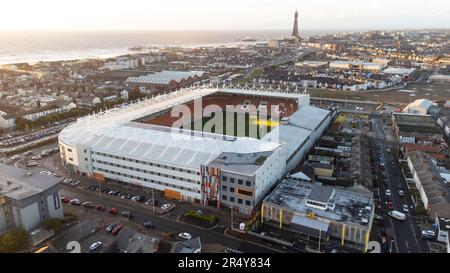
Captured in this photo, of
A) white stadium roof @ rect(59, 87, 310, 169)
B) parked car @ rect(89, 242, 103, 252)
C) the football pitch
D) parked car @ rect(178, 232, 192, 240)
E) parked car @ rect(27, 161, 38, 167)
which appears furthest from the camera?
the football pitch

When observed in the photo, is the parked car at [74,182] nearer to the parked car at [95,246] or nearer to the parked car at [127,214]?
the parked car at [127,214]

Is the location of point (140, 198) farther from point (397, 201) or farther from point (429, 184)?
point (429, 184)

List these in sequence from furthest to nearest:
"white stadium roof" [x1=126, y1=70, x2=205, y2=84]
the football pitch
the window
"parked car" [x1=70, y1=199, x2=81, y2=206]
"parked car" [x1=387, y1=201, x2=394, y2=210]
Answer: "white stadium roof" [x1=126, y1=70, x2=205, y2=84], the football pitch, "parked car" [x1=70, y1=199, x2=81, y2=206], "parked car" [x1=387, y1=201, x2=394, y2=210], the window

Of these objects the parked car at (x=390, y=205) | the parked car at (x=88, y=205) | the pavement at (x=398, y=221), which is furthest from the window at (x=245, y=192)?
the parked car at (x=88, y=205)

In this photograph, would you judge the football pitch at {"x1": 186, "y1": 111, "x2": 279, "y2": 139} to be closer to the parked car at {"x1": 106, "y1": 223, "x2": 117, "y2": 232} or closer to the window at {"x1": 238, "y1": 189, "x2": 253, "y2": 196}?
the window at {"x1": 238, "y1": 189, "x2": 253, "y2": 196}

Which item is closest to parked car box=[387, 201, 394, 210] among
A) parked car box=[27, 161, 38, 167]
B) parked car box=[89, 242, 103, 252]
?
parked car box=[89, 242, 103, 252]

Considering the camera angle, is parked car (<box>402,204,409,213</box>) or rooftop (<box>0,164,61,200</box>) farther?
parked car (<box>402,204,409,213</box>)

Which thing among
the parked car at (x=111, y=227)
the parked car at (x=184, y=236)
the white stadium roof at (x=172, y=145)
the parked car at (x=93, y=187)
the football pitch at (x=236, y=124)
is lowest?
the parked car at (x=184, y=236)
